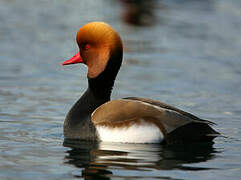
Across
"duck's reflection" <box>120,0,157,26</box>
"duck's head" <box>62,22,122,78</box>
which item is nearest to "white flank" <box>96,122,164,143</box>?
"duck's head" <box>62,22,122,78</box>

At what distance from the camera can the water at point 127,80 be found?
6.27 m

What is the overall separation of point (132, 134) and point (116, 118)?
261 mm

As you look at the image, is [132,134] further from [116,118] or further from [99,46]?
[99,46]

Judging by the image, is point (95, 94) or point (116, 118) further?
point (95, 94)

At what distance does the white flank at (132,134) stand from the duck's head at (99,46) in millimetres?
770

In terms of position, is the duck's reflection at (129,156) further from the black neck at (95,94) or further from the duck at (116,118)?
the black neck at (95,94)

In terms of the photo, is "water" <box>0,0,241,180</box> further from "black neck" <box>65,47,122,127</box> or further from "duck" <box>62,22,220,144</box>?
"black neck" <box>65,47,122,127</box>

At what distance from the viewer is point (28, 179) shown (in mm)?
5676

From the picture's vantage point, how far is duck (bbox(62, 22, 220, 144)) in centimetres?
699

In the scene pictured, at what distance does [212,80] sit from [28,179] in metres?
6.53

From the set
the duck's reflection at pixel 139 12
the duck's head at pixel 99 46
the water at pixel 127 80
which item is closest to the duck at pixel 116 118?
the duck's head at pixel 99 46

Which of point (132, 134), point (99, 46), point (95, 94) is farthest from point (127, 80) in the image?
point (132, 134)

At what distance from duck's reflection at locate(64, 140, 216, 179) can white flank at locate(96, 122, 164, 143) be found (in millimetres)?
72

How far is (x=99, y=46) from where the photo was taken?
7316 mm
